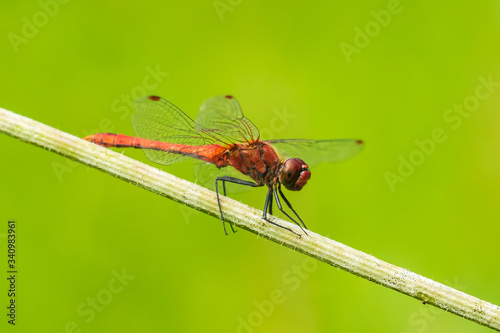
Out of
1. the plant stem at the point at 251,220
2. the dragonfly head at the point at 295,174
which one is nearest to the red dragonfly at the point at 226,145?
the dragonfly head at the point at 295,174

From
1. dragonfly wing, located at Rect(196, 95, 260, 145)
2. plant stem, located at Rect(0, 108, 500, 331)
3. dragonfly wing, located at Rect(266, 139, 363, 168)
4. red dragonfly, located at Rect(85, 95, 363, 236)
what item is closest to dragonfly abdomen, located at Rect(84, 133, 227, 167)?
red dragonfly, located at Rect(85, 95, 363, 236)

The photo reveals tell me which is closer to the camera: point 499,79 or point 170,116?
point 170,116

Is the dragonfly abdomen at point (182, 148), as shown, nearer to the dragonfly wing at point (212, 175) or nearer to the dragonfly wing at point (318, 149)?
the dragonfly wing at point (212, 175)

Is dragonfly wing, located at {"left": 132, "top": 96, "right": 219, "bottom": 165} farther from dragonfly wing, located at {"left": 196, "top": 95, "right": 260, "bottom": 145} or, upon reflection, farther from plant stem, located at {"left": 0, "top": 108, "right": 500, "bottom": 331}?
plant stem, located at {"left": 0, "top": 108, "right": 500, "bottom": 331}

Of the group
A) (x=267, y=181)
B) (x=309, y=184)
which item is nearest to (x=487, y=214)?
(x=309, y=184)

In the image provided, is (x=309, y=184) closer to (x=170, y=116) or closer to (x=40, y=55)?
(x=170, y=116)

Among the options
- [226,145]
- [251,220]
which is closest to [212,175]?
[226,145]
